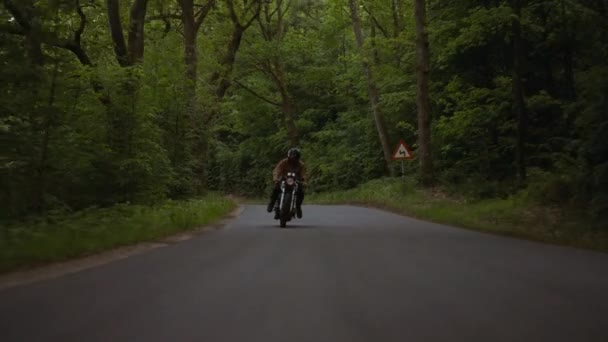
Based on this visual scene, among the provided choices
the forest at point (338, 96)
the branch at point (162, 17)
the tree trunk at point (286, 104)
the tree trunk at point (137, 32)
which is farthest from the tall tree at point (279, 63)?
the tree trunk at point (137, 32)

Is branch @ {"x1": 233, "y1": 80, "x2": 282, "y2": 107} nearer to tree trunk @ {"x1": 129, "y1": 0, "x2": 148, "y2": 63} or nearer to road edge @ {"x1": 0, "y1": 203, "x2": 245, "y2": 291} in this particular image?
tree trunk @ {"x1": 129, "y1": 0, "x2": 148, "y2": 63}

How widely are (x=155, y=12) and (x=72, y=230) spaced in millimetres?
24276

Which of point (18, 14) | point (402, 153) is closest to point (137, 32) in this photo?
point (18, 14)

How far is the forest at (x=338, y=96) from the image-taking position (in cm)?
1295

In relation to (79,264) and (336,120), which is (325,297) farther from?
(336,120)

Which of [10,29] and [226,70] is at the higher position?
[226,70]

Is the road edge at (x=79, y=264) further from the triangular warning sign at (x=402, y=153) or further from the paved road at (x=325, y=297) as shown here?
the triangular warning sign at (x=402, y=153)

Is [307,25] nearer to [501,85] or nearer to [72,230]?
[501,85]

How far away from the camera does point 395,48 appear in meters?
33.0

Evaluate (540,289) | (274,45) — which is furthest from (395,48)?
(540,289)

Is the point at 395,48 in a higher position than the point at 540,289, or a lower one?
higher

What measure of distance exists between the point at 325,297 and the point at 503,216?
10.2m

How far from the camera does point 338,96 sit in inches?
1780

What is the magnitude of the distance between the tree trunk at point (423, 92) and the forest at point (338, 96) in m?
0.06
